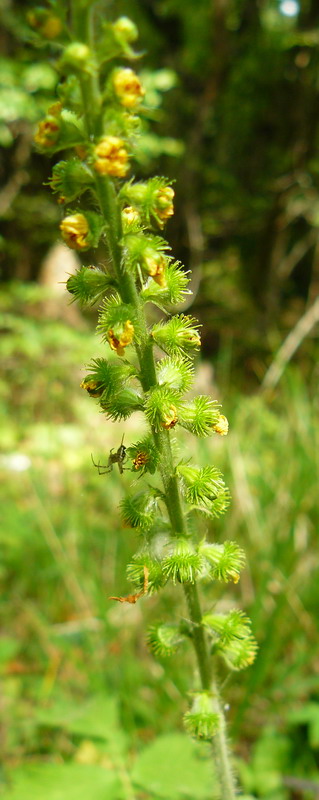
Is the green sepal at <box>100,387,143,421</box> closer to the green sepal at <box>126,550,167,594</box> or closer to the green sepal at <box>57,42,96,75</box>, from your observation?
the green sepal at <box>126,550,167,594</box>

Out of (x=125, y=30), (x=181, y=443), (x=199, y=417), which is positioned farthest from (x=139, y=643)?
(x=125, y=30)

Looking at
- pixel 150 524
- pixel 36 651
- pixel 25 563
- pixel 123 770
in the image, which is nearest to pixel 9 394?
pixel 25 563

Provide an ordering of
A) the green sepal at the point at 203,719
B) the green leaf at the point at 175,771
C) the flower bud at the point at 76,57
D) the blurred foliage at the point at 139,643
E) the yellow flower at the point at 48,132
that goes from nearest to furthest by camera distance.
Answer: the flower bud at the point at 76,57
the yellow flower at the point at 48,132
the green sepal at the point at 203,719
the green leaf at the point at 175,771
the blurred foliage at the point at 139,643

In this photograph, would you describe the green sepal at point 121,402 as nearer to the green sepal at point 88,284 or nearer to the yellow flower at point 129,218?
the green sepal at point 88,284

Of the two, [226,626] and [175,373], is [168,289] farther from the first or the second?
[226,626]

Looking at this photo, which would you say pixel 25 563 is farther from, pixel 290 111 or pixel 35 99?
pixel 290 111

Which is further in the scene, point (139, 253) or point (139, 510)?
point (139, 510)

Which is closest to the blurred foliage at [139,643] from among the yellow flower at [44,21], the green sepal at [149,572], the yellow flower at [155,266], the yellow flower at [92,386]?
the green sepal at [149,572]
